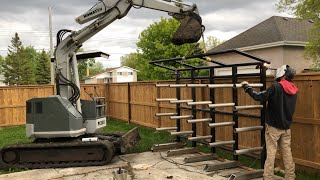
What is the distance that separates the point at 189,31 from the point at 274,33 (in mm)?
15102

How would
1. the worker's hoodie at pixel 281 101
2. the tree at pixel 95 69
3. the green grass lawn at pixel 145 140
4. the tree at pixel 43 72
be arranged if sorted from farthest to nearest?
the tree at pixel 95 69
the tree at pixel 43 72
the green grass lawn at pixel 145 140
the worker's hoodie at pixel 281 101

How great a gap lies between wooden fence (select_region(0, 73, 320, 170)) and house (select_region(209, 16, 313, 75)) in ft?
19.9

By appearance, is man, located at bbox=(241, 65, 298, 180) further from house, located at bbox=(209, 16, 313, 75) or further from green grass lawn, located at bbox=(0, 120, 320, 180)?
house, located at bbox=(209, 16, 313, 75)

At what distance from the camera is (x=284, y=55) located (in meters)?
19.9

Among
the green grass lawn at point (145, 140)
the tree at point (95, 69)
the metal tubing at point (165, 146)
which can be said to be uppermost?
the tree at point (95, 69)

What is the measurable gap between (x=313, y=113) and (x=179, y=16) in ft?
12.5

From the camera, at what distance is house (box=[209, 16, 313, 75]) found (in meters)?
20.1

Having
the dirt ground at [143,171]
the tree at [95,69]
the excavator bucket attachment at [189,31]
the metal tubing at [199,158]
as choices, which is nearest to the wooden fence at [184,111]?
the metal tubing at [199,158]

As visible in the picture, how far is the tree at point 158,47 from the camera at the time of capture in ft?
115

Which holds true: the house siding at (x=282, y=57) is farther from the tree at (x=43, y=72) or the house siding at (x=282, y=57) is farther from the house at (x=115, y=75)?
the house at (x=115, y=75)

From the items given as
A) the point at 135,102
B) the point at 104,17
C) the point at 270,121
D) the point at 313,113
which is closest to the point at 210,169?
the point at 270,121

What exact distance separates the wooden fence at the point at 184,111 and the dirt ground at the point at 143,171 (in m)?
1.26

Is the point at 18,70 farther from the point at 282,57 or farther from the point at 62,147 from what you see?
the point at 62,147

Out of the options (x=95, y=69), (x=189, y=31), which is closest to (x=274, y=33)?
(x=189, y=31)
